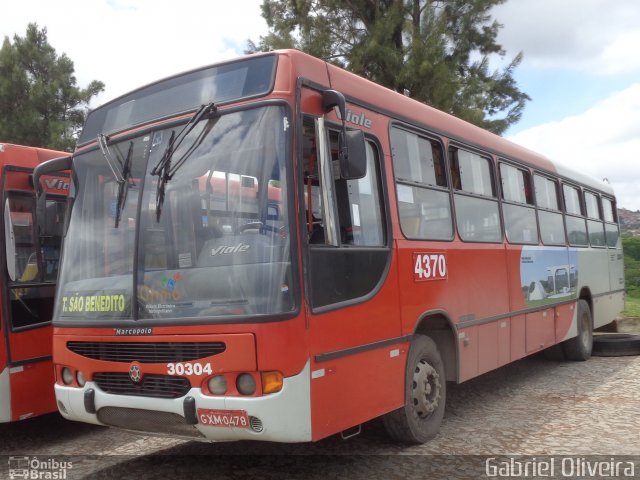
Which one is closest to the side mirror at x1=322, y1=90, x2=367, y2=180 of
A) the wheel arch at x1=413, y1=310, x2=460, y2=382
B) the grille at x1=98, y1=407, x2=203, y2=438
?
the grille at x1=98, y1=407, x2=203, y2=438

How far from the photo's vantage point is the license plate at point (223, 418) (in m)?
3.95

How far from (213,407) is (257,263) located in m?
0.94

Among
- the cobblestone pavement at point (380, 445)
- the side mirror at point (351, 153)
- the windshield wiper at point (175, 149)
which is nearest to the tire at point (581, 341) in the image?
the cobblestone pavement at point (380, 445)

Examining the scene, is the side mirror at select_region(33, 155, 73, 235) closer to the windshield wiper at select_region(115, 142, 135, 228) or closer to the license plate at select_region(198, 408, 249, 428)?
the windshield wiper at select_region(115, 142, 135, 228)

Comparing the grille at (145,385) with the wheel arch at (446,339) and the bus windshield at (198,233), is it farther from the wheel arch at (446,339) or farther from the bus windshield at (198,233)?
the wheel arch at (446,339)

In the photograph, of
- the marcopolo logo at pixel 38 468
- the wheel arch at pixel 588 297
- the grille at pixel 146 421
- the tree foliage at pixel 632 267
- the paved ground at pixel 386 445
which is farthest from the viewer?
the tree foliage at pixel 632 267

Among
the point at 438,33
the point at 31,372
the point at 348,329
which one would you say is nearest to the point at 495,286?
the point at 348,329

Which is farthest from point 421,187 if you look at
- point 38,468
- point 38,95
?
point 38,95

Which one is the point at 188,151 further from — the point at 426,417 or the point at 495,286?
the point at 495,286

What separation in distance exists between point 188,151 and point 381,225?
1640 millimetres

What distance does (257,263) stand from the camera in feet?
13.3

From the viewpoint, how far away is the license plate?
395cm

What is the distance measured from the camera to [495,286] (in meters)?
6.95

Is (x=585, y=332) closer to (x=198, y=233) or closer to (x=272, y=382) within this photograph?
(x=272, y=382)
